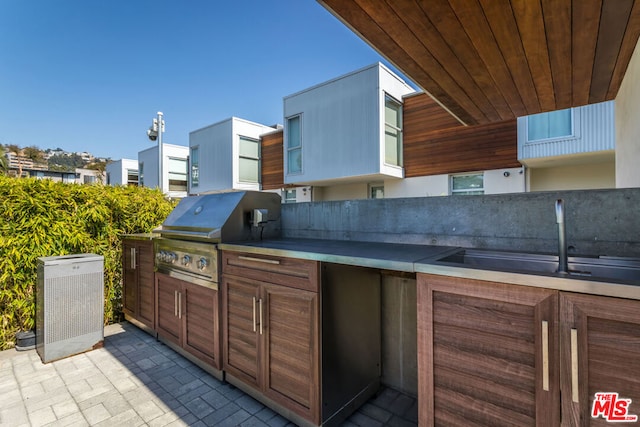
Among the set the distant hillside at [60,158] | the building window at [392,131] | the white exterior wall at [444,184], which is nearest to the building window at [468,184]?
Answer: the white exterior wall at [444,184]

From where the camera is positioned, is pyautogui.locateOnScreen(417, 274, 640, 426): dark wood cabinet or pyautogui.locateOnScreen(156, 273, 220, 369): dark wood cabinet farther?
pyautogui.locateOnScreen(156, 273, 220, 369): dark wood cabinet

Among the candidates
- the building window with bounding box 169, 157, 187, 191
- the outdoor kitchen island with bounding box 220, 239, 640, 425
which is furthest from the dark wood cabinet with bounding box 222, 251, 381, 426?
the building window with bounding box 169, 157, 187, 191

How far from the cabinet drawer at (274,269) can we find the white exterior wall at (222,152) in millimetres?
9483

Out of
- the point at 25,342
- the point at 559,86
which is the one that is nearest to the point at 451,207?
the point at 559,86

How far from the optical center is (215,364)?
2320mm

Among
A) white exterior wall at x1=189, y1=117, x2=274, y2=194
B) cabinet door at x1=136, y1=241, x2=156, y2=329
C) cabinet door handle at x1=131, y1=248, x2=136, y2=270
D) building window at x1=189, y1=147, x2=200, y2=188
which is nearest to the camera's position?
cabinet door at x1=136, y1=241, x2=156, y2=329

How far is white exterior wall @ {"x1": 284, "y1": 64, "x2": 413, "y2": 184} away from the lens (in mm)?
7594

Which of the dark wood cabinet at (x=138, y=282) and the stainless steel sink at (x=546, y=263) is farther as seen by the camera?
the dark wood cabinet at (x=138, y=282)

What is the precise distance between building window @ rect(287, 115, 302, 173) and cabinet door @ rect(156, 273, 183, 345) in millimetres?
6943

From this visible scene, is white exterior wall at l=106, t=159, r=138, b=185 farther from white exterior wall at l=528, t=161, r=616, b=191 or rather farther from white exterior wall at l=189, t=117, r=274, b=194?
white exterior wall at l=528, t=161, r=616, b=191

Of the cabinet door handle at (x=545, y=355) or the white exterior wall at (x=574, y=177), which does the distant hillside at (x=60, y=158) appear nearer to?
the white exterior wall at (x=574, y=177)

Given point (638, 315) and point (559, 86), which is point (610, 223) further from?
point (559, 86)

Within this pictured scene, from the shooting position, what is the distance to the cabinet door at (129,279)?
3.35m

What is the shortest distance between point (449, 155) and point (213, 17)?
680cm
